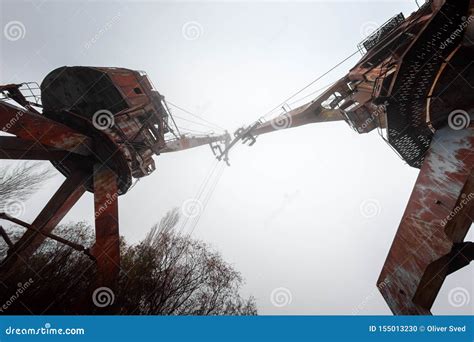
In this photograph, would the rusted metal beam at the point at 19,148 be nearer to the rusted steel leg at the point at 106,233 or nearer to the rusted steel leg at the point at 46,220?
the rusted steel leg at the point at 46,220

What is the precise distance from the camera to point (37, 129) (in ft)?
18.2

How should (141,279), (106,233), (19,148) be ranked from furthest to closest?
1. (141,279)
2. (19,148)
3. (106,233)

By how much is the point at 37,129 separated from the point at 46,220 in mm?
3242

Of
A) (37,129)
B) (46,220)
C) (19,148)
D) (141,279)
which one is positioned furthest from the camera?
(141,279)

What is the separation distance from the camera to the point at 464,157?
2.92 metres

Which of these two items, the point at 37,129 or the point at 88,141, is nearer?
the point at 37,129

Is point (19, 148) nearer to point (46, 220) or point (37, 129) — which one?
point (37, 129)

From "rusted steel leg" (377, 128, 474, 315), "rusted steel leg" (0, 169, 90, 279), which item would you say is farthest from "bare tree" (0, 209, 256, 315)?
"rusted steel leg" (377, 128, 474, 315)

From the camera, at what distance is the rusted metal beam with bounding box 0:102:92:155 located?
196 inches

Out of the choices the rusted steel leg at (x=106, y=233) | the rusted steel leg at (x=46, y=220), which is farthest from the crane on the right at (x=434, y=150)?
the rusted steel leg at (x=46, y=220)

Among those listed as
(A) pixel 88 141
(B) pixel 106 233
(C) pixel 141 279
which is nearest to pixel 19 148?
(A) pixel 88 141

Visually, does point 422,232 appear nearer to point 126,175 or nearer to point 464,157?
point 464,157

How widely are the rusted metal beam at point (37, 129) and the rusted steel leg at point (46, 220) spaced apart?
1713 mm

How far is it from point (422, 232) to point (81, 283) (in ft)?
44.8
